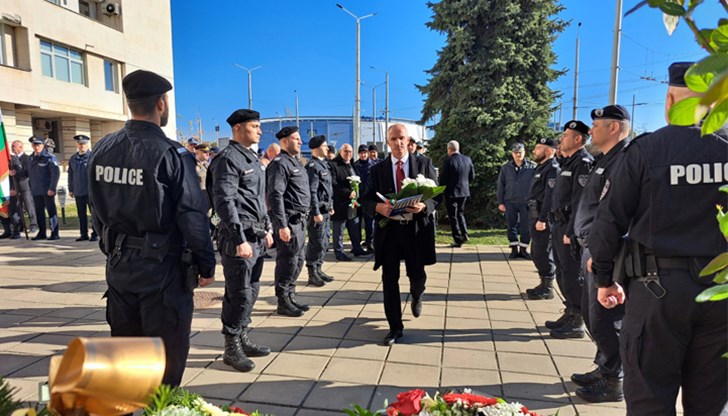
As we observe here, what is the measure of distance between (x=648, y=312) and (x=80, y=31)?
97.0ft

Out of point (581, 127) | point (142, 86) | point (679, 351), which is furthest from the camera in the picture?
Answer: point (581, 127)

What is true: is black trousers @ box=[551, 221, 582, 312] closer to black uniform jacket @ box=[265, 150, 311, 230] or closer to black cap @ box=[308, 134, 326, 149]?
black uniform jacket @ box=[265, 150, 311, 230]

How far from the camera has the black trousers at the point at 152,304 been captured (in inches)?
97.6

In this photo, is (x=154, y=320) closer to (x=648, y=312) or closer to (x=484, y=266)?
(x=648, y=312)

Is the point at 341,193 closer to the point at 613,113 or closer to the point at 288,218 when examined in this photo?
the point at 288,218

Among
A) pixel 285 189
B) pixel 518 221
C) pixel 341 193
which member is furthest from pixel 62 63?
pixel 518 221

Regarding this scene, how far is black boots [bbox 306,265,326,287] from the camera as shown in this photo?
261 inches

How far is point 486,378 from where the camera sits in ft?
12.0

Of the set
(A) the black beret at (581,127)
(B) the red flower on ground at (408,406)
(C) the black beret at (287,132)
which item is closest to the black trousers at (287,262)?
(C) the black beret at (287,132)

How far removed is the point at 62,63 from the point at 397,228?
2647cm

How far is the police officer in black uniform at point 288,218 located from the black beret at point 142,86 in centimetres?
250

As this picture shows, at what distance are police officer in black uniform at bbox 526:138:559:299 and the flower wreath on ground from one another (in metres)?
4.29

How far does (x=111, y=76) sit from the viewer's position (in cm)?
2736

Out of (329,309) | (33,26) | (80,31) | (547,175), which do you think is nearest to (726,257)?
(329,309)
